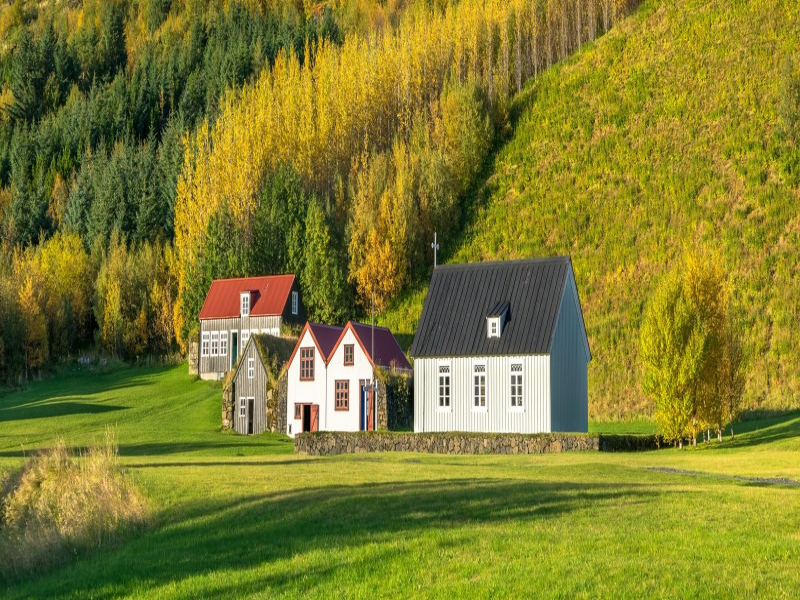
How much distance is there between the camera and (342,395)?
51.9m

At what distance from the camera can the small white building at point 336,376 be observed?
51.3m

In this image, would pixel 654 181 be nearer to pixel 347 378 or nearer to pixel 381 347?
pixel 381 347

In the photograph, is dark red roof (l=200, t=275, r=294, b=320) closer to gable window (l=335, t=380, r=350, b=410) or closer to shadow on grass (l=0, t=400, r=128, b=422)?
shadow on grass (l=0, t=400, r=128, b=422)

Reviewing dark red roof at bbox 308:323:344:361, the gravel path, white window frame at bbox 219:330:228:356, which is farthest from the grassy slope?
the gravel path

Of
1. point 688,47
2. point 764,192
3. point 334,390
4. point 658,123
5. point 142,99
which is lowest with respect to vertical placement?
point 334,390

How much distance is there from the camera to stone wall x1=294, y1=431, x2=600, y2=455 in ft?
122

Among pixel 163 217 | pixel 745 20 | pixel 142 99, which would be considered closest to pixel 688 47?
pixel 745 20

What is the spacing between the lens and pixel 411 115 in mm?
93250

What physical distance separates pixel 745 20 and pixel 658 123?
16496mm

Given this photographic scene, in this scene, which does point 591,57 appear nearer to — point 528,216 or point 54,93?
point 528,216

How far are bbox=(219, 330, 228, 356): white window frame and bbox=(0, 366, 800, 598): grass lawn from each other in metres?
42.8

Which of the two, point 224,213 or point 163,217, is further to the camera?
point 163,217

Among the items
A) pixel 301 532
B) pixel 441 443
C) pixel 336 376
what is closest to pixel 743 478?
pixel 301 532

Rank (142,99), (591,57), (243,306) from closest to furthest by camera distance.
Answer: (243,306)
(591,57)
(142,99)
